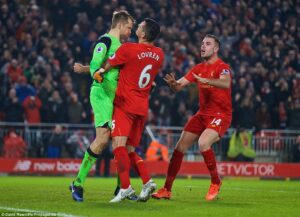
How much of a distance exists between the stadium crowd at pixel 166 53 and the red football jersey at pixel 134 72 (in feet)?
40.0

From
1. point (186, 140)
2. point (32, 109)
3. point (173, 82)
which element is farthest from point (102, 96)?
point (32, 109)

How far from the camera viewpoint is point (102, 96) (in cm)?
1159

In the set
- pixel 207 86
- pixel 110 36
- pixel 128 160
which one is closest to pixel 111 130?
pixel 128 160

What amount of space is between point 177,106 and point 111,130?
47.6ft

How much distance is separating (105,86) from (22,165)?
1242 cm

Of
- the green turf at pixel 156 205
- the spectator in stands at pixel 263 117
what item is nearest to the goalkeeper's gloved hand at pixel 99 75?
the green turf at pixel 156 205

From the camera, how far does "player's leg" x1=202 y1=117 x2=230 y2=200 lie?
41.7 feet

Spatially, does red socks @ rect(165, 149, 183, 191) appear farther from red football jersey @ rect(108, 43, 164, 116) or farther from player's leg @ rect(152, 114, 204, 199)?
red football jersey @ rect(108, 43, 164, 116)

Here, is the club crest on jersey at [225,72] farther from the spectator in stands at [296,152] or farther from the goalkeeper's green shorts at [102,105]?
the spectator in stands at [296,152]

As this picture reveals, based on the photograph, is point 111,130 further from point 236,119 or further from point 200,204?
point 236,119

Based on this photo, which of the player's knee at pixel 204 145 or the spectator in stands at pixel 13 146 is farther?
the spectator in stands at pixel 13 146

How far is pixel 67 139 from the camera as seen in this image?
80.5 feet

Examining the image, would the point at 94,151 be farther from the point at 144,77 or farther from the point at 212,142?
the point at 212,142

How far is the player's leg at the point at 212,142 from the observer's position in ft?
41.7
